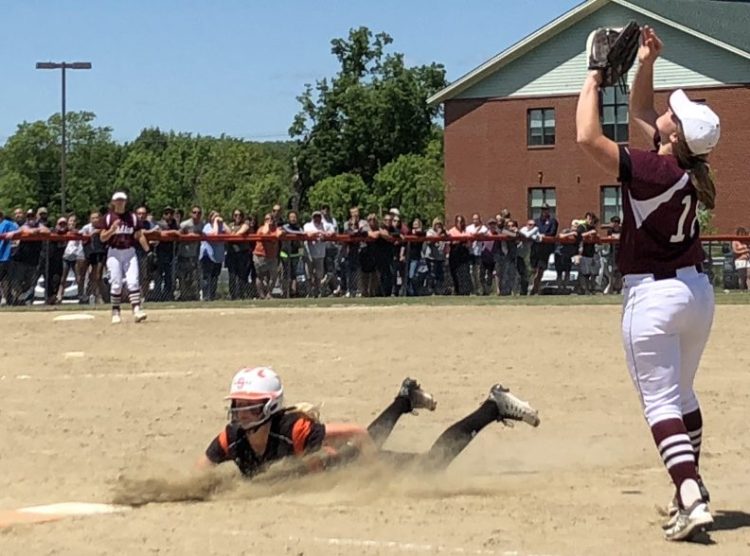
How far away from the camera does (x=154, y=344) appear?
17.5 m

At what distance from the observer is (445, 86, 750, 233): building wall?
60.4 meters

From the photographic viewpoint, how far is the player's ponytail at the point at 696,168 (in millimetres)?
6898

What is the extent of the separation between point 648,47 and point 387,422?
2.88m

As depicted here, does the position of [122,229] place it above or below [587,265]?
above

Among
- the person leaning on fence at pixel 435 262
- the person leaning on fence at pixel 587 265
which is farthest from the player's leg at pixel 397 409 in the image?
the person leaning on fence at pixel 587 265

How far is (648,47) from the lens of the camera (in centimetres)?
758

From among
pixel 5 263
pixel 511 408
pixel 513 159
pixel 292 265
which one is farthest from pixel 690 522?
pixel 513 159

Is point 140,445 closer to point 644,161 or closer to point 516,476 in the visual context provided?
point 516,476

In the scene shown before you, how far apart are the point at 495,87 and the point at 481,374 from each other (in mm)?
49575

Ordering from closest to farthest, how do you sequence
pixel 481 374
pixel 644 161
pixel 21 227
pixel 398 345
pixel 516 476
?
pixel 644 161 < pixel 516 476 < pixel 481 374 < pixel 398 345 < pixel 21 227

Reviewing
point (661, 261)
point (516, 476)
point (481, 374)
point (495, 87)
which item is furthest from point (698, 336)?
point (495, 87)

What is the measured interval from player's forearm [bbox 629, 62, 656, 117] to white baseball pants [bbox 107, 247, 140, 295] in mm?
14007

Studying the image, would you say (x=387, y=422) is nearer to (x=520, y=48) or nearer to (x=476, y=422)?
(x=476, y=422)

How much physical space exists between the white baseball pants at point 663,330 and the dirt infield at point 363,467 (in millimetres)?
703
